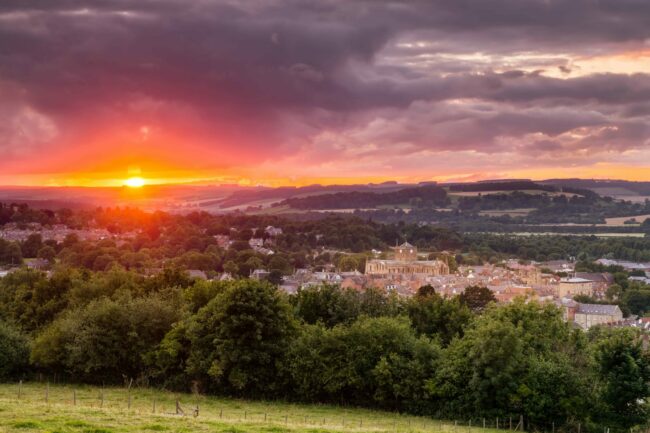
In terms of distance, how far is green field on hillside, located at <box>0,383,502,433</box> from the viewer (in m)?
20.0

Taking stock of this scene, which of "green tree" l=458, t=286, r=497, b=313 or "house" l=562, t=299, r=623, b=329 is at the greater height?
"green tree" l=458, t=286, r=497, b=313

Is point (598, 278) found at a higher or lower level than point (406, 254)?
lower

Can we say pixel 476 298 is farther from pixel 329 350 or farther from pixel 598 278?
pixel 598 278

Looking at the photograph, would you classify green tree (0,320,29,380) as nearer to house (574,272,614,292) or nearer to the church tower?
house (574,272,614,292)

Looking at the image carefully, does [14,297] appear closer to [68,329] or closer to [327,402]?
[68,329]

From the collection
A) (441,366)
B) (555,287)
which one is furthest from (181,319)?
(555,287)

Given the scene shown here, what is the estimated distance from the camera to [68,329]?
3838 cm

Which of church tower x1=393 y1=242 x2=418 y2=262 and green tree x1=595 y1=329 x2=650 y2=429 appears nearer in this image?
green tree x1=595 y1=329 x2=650 y2=429

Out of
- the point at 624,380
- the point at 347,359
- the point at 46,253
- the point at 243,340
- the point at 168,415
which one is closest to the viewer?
the point at 168,415

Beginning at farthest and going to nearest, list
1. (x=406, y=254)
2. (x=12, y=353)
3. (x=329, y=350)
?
1. (x=406, y=254)
2. (x=12, y=353)
3. (x=329, y=350)

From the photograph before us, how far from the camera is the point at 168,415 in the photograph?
2341 centimetres

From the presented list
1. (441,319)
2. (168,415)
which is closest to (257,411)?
(168,415)

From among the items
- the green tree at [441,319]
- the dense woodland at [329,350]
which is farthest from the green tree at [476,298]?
the green tree at [441,319]

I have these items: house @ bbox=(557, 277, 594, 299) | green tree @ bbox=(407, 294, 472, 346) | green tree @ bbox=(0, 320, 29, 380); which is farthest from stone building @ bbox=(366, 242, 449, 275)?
green tree @ bbox=(0, 320, 29, 380)
